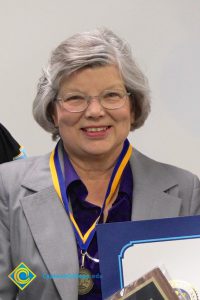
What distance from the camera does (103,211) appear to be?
1256mm

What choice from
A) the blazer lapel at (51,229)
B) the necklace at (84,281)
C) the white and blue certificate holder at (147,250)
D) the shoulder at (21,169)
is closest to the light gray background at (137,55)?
the shoulder at (21,169)

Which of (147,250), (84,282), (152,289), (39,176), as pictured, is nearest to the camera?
(152,289)

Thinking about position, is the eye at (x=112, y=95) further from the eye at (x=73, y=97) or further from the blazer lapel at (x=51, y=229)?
the blazer lapel at (x=51, y=229)

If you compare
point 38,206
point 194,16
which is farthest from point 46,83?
point 194,16

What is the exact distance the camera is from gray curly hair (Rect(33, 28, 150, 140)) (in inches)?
47.4

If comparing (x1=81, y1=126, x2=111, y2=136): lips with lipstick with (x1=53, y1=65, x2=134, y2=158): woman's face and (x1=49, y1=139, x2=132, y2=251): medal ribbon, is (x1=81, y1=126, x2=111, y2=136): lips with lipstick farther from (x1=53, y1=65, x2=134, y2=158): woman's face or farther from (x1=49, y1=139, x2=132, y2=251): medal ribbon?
(x1=49, y1=139, x2=132, y2=251): medal ribbon

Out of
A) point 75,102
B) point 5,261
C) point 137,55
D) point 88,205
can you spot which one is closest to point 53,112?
point 75,102

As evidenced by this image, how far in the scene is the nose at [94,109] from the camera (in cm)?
119

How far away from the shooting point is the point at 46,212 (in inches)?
48.4

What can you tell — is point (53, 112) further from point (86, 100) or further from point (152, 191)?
point (152, 191)

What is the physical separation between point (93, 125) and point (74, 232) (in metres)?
0.27

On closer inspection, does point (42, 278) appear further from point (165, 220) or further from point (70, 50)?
point (70, 50)

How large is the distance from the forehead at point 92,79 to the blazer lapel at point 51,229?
10.0 inches

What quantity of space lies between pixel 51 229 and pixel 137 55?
51.1 inches
